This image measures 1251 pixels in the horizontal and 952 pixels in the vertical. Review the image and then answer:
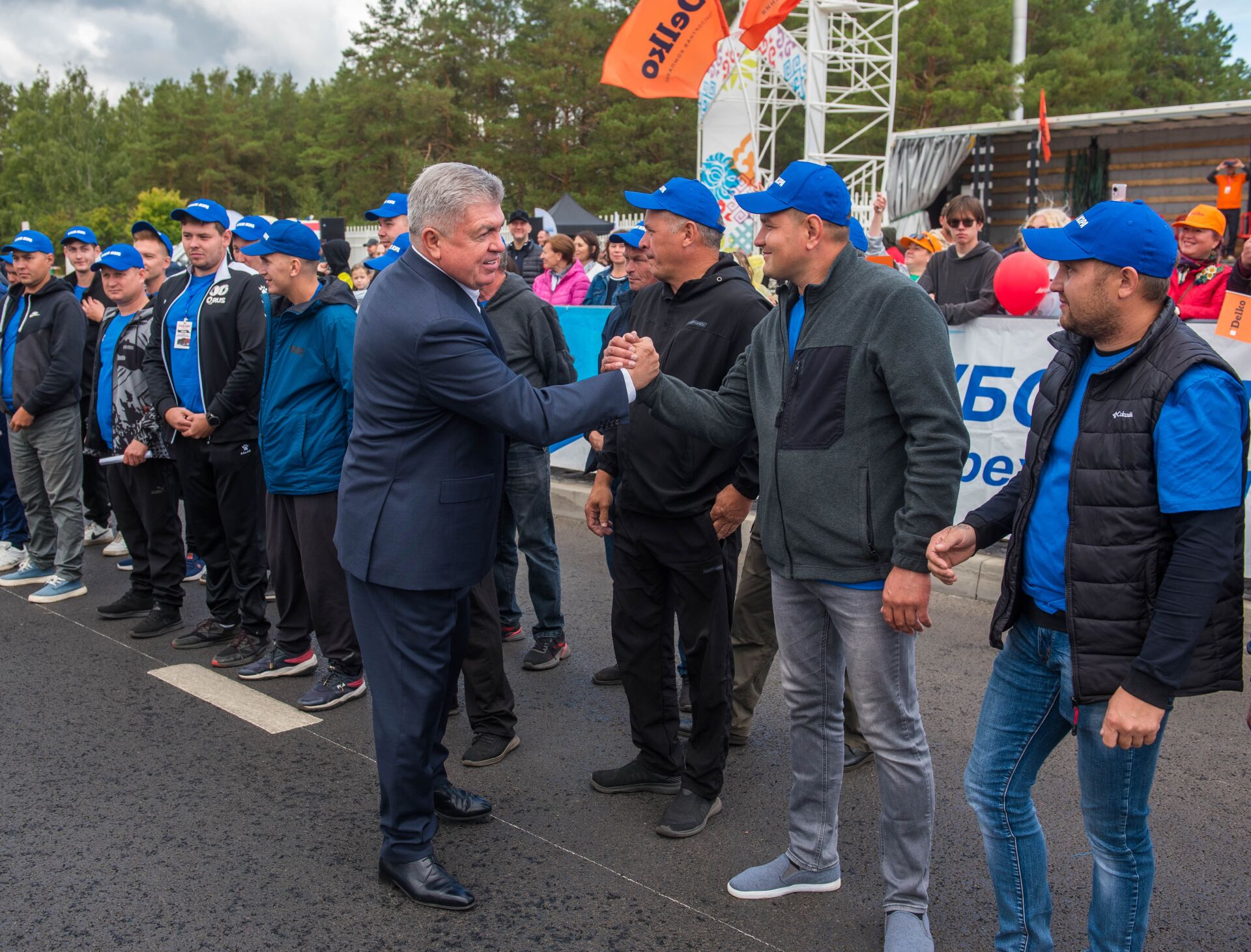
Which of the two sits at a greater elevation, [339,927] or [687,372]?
[687,372]

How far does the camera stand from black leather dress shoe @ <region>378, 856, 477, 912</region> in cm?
315

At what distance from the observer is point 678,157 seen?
38.9m

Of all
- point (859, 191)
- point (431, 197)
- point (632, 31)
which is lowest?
point (431, 197)

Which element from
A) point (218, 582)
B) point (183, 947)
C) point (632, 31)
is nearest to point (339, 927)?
point (183, 947)

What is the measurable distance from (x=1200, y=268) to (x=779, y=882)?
4880 millimetres

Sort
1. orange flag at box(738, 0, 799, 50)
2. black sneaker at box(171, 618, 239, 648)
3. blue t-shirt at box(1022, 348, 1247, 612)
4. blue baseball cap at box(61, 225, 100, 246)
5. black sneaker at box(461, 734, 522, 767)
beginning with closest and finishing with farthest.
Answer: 1. blue t-shirt at box(1022, 348, 1247, 612)
2. black sneaker at box(461, 734, 522, 767)
3. black sneaker at box(171, 618, 239, 648)
4. blue baseball cap at box(61, 225, 100, 246)
5. orange flag at box(738, 0, 799, 50)

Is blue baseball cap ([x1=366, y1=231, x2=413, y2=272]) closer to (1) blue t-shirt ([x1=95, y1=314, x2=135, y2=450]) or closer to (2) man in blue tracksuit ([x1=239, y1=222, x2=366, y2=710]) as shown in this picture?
(2) man in blue tracksuit ([x1=239, y1=222, x2=366, y2=710])

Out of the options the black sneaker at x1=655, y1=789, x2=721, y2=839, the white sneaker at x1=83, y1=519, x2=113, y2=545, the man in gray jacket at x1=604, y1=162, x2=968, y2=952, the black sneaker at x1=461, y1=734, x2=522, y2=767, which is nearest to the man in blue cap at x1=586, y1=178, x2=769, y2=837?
the black sneaker at x1=655, y1=789, x2=721, y2=839

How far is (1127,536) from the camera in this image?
2291mm

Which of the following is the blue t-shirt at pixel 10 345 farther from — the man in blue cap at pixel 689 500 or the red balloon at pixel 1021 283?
the red balloon at pixel 1021 283

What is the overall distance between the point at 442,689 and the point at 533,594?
6.99 ft

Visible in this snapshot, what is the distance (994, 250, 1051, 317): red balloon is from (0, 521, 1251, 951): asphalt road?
7.92 ft

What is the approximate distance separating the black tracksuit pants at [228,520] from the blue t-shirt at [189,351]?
0.75 feet

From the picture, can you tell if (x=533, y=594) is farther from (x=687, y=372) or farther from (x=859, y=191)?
(x=859, y=191)
